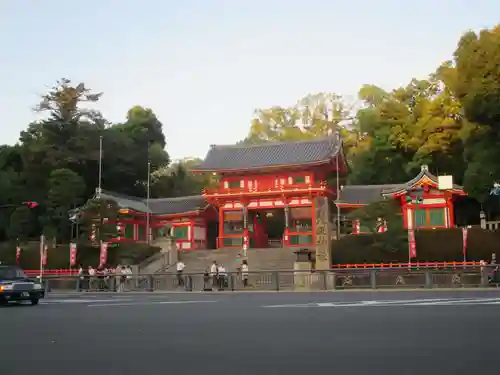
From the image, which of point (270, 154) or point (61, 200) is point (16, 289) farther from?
point (270, 154)

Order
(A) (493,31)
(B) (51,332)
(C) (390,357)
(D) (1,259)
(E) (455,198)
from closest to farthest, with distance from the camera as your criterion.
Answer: (C) (390,357), (B) (51,332), (A) (493,31), (E) (455,198), (D) (1,259)

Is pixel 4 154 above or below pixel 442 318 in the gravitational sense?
above

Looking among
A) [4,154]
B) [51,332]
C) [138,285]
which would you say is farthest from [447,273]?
[4,154]

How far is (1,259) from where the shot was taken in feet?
154

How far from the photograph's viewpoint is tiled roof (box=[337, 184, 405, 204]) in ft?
144

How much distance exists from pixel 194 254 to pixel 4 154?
79.7 ft

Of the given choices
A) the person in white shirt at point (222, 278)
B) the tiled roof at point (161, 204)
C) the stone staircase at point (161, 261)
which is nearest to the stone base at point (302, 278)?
the person in white shirt at point (222, 278)

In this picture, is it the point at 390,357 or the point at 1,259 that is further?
the point at 1,259

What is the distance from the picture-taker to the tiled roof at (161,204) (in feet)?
162

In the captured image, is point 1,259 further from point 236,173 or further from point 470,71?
point 470,71

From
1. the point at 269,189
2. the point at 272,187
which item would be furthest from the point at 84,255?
the point at 272,187

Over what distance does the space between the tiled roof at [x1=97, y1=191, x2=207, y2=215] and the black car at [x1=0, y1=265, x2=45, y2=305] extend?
28.0 metres

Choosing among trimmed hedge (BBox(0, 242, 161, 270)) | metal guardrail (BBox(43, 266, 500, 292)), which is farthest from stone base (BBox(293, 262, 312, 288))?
trimmed hedge (BBox(0, 242, 161, 270))

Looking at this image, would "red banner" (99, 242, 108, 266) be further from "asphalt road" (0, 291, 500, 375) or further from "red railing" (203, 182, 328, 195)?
"asphalt road" (0, 291, 500, 375)
